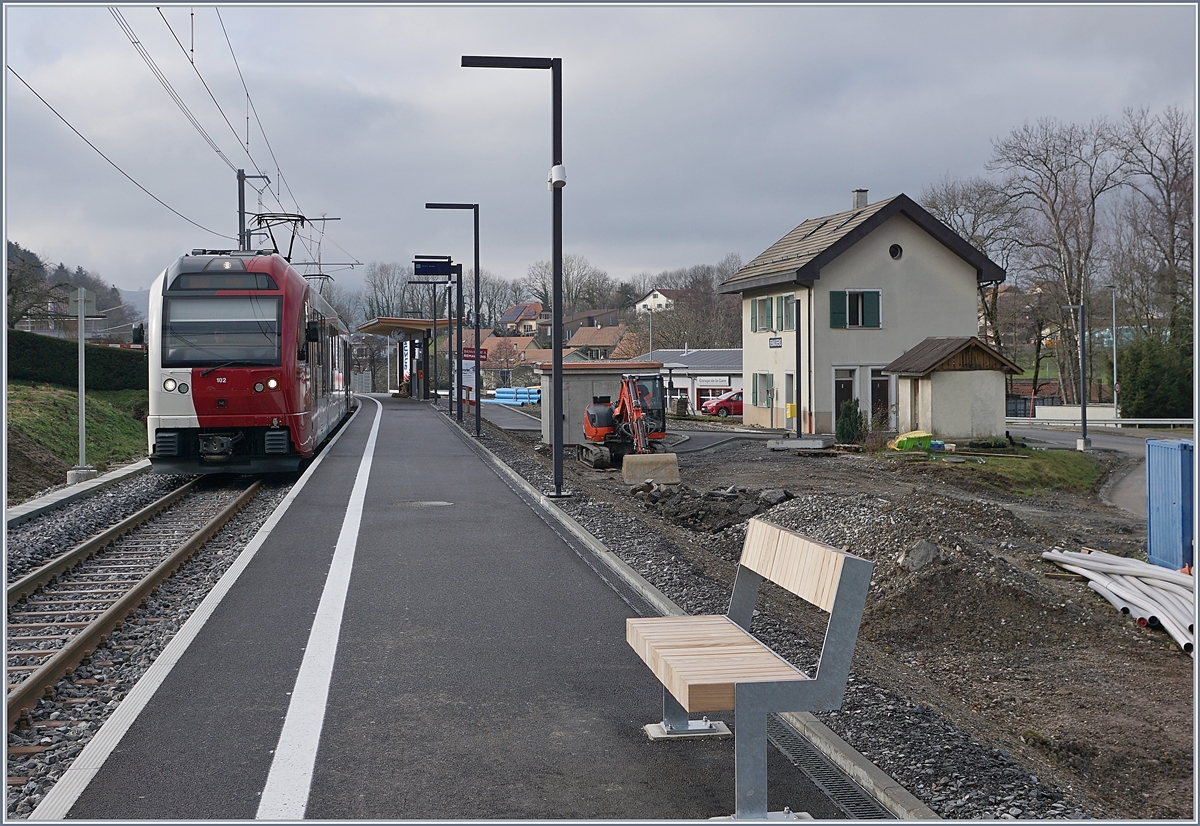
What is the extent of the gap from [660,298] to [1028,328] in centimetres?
8577

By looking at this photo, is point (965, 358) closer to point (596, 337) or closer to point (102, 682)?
point (102, 682)

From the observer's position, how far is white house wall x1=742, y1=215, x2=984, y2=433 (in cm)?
4188

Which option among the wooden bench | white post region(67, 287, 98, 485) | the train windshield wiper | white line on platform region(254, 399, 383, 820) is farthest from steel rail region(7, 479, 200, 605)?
the wooden bench

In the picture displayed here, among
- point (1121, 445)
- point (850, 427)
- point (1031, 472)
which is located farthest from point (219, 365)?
point (1121, 445)

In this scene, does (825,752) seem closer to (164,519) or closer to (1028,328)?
(164,519)

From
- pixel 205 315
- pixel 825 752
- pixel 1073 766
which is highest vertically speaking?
pixel 205 315

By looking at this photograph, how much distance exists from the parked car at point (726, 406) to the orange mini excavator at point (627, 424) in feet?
103

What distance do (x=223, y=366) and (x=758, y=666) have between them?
14050mm

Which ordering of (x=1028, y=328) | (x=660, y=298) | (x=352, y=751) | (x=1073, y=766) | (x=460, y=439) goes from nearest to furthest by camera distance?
(x=352, y=751)
(x=1073, y=766)
(x=460, y=439)
(x=1028, y=328)
(x=660, y=298)

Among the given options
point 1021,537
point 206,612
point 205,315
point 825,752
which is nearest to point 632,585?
point 206,612

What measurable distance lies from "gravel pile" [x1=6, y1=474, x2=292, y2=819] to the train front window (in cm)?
564

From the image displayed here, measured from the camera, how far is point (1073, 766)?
21.0 feet

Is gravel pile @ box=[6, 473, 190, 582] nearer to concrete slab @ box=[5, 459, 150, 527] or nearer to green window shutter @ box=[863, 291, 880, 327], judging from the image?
concrete slab @ box=[5, 459, 150, 527]

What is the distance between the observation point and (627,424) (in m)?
26.9
